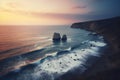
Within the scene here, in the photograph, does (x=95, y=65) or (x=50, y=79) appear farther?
(x=95, y=65)

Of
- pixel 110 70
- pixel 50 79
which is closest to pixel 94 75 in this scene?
pixel 110 70

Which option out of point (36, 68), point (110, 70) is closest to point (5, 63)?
point (36, 68)

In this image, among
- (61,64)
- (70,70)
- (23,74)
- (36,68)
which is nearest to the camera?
(23,74)

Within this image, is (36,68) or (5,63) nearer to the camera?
(36,68)

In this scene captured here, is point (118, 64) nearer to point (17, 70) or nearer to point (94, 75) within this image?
point (94, 75)

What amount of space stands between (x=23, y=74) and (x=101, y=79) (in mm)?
13139

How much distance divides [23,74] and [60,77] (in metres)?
6.75

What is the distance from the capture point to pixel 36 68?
24422 millimetres

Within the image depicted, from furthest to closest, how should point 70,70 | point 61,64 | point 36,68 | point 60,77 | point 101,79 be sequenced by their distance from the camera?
point 61,64, point 36,68, point 70,70, point 60,77, point 101,79

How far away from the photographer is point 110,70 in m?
21.6

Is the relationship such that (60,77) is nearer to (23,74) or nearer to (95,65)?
(23,74)

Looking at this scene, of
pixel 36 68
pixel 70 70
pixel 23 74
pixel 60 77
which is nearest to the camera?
pixel 60 77

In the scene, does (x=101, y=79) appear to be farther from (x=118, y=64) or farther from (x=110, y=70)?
(x=118, y=64)

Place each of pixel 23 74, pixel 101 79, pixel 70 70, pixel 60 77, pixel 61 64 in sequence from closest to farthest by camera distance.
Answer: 1. pixel 101 79
2. pixel 60 77
3. pixel 23 74
4. pixel 70 70
5. pixel 61 64
